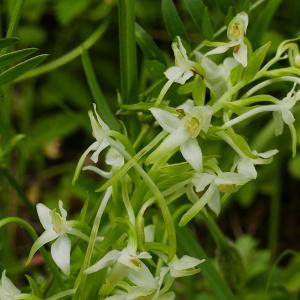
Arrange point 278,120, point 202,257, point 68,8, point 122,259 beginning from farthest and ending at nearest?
point 68,8 < point 202,257 < point 278,120 < point 122,259

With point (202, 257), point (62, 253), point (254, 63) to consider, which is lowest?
point (202, 257)

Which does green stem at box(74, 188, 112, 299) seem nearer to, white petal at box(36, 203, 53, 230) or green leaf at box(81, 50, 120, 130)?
white petal at box(36, 203, 53, 230)

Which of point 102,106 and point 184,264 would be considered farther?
point 102,106

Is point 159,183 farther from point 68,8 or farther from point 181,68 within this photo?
point 68,8

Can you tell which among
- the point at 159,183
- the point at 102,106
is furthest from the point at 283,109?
the point at 102,106

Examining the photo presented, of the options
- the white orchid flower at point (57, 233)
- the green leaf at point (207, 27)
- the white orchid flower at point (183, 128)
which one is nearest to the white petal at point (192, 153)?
the white orchid flower at point (183, 128)

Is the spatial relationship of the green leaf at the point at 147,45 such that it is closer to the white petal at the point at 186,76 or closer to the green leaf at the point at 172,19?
the green leaf at the point at 172,19

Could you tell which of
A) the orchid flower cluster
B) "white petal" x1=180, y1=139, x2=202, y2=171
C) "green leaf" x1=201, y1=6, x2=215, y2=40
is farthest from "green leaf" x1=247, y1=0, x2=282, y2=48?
"white petal" x1=180, y1=139, x2=202, y2=171
